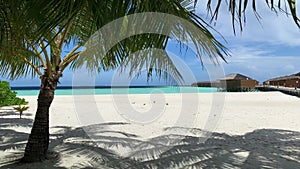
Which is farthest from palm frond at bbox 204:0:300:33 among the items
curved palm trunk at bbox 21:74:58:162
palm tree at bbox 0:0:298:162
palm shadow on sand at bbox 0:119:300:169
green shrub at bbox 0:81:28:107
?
green shrub at bbox 0:81:28:107

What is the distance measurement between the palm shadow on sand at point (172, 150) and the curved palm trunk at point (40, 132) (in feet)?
0.61

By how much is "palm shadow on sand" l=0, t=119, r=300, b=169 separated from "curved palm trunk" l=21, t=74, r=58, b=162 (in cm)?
19

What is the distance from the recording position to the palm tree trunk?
3934 millimetres

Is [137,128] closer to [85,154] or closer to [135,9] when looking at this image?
[85,154]

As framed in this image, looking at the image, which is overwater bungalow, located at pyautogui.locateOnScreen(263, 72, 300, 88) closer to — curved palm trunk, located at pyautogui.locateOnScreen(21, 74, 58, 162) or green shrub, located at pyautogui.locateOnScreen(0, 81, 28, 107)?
green shrub, located at pyautogui.locateOnScreen(0, 81, 28, 107)

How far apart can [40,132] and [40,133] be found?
15 mm

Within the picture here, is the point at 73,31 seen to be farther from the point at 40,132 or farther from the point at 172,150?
the point at 172,150

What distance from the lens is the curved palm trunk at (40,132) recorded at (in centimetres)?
394

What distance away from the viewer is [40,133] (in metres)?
3.99

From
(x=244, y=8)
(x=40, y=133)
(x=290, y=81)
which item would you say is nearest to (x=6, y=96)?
(x=40, y=133)

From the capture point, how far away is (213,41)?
2.27 m

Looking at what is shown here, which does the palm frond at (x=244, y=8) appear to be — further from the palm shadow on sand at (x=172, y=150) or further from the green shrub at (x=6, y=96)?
the green shrub at (x=6, y=96)

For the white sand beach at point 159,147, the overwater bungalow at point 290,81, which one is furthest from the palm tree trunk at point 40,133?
the overwater bungalow at point 290,81

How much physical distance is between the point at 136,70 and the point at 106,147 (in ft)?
7.66
